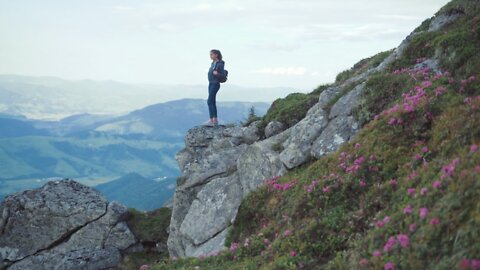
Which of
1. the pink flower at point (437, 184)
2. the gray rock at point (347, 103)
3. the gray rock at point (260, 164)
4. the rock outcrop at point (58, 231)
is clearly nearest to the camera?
the pink flower at point (437, 184)

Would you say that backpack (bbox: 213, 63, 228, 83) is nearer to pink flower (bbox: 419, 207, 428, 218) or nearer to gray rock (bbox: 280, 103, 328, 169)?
gray rock (bbox: 280, 103, 328, 169)

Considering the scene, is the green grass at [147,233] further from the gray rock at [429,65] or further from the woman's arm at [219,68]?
the gray rock at [429,65]

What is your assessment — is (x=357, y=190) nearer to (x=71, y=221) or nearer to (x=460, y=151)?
(x=460, y=151)

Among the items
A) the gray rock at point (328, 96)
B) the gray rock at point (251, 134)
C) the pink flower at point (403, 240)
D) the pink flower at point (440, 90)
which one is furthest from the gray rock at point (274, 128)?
the pink flower at point (403, 240)

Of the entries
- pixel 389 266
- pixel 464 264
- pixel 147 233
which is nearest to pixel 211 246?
pixel 389 266

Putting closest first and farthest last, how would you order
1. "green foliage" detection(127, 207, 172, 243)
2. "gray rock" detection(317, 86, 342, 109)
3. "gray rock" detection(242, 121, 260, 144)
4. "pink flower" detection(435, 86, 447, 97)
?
"pink flower" detection(435, 86, 447, 97) < "gray rock" detection(317, 86, 342, 109) < "gray rock" detection(242, 121, 260, 144) < "green foliage" detection(127, 207, 172, 243)

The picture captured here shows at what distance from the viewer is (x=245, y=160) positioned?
28984 mm

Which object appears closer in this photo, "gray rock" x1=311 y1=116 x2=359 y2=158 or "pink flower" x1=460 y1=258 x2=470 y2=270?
"pink flower" x1=460 y1=258 x2=470 y2=270

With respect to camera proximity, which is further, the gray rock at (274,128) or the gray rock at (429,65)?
the gray rock at (274,128)

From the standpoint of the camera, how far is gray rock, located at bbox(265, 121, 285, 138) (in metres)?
32.1

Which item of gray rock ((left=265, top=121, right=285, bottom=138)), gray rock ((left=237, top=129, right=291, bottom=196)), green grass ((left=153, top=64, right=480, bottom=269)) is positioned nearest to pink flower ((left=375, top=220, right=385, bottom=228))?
green grass ((left=153, top=64, right=480, bottom=269))

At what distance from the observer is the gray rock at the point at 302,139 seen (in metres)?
24.6

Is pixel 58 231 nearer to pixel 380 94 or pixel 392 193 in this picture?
pixel 380 94

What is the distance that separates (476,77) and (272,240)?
10.6 metres
